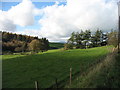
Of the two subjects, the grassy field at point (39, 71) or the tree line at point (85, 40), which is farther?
the tree line at point (85, 40)

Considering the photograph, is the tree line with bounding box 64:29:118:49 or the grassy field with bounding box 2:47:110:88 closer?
the grassy field with bounding box 2:47:110:88

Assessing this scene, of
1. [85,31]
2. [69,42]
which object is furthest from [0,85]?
[85,31]

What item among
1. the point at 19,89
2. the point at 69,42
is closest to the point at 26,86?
the point at 19,89

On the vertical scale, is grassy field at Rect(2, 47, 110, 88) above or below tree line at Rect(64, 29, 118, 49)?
below

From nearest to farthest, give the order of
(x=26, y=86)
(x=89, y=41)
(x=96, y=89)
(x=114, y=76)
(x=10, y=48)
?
(x=96, y=89) → (x=114, y=76) → (x=26, y=86) → (x=89, y=41) → (x=10, y=48)

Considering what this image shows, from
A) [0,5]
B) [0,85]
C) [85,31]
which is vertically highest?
[85,31]

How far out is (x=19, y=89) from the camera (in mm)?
9742

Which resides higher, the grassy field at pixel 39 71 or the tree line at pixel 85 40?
the tree line at pixel 85 40

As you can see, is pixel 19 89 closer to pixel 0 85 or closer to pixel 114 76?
pixel 0 85

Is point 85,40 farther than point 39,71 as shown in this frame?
Yes

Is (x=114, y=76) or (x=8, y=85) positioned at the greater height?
(x=114, y=76)

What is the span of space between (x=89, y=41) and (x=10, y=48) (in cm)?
6152

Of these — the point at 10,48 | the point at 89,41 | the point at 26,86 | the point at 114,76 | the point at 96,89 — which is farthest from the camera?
the point at 10,48

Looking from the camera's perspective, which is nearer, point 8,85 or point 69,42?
point 8,85
